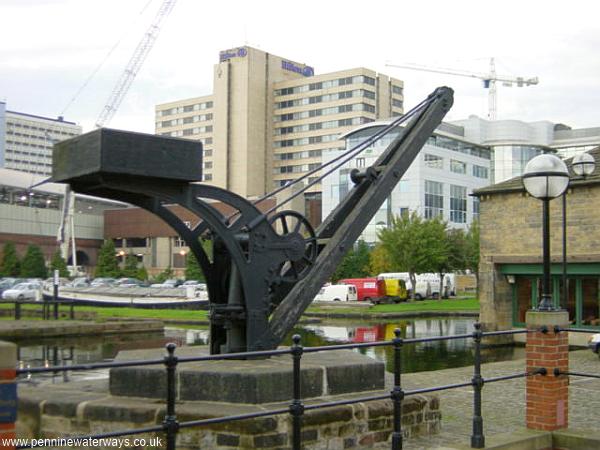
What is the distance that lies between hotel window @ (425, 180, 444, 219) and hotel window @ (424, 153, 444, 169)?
1.92 metres

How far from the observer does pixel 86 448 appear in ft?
26.2

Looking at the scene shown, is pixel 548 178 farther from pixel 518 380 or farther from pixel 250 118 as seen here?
pixel 250 118

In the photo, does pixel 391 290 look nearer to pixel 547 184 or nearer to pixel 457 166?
pixel 457 166

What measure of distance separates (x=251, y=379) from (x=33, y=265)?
8766 centimetres

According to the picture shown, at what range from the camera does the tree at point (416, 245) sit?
5672cm

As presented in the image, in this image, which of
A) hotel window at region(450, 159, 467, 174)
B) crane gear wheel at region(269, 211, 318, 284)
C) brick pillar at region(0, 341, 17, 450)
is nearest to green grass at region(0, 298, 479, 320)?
crane gear wheel at region(269, 211, 318, 284)

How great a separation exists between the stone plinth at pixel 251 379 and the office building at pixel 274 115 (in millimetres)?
118024

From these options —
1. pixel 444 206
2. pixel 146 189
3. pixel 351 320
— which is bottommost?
pixel 351 320

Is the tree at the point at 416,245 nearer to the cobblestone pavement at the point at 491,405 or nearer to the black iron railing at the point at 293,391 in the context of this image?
the cobblestone pavement at the point at 491,405

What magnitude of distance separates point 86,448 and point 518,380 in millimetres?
9254

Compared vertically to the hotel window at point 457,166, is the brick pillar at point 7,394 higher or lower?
lower

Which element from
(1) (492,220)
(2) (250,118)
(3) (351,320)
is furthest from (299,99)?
(1) (492,220)

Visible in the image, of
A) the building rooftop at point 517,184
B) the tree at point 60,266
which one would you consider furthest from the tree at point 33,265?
the building rooftop at point 517,184

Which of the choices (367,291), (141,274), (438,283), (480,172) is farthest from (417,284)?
(141,274)
